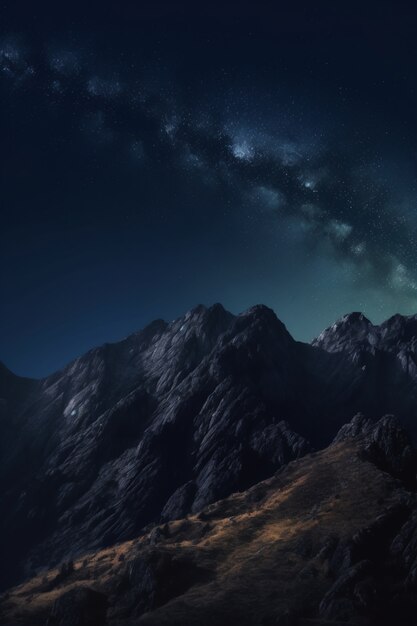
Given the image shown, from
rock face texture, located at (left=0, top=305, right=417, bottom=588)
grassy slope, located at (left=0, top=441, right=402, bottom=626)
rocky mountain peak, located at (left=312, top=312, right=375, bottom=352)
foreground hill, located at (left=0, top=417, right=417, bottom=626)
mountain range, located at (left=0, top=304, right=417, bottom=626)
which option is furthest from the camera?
rocky mountain peak, located at (left=312, top=312, right=375, bottom=352)

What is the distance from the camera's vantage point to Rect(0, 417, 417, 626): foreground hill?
4156cm

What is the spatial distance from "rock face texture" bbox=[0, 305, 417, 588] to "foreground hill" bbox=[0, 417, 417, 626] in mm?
13552

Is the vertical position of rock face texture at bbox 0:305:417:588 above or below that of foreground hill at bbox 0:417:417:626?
above

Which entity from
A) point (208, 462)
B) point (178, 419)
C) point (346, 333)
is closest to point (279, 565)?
point (208, 462)

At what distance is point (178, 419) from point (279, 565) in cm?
8890

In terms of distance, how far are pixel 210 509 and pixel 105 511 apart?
41.6 metres

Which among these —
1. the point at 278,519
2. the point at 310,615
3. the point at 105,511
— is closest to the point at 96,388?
the point at 105,511

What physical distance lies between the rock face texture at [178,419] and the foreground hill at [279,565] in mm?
13552

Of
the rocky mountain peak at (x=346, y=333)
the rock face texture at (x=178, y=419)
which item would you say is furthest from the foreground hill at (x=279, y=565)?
the rocky mountain peak at (x=346, y=333)

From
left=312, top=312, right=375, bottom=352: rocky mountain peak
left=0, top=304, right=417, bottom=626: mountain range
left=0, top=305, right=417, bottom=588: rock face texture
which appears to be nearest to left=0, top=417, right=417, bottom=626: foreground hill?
left=0, top=304, right=417, bottom=626: mountain range

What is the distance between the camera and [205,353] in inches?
6875

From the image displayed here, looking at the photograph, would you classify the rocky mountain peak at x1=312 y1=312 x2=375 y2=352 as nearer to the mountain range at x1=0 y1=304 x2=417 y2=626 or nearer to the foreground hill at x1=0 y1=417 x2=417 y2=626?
the mountain range at x1=0 y1=304 x2=417 y2=626

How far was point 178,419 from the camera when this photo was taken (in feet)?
459

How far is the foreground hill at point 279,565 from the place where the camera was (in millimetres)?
41562
